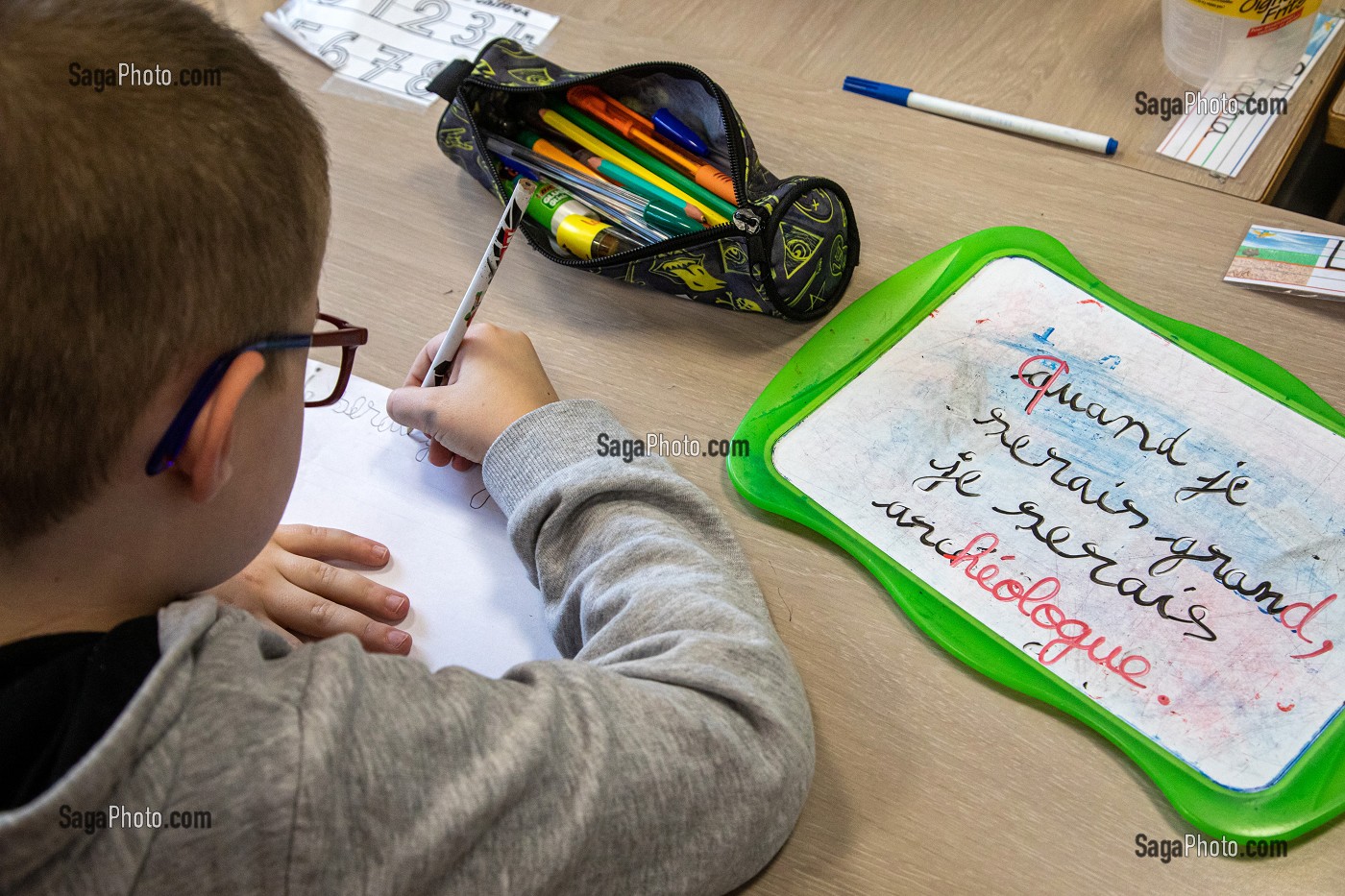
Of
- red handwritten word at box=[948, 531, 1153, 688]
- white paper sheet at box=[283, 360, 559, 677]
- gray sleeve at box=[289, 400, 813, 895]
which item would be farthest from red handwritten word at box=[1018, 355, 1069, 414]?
white paper sheet at box=[283, 360, 559, 677]

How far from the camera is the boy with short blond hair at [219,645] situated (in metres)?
0.43

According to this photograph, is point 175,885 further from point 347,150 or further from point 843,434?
point 347,150

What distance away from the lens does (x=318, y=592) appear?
715 millimetres

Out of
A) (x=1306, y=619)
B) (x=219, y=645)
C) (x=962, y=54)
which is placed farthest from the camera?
(x=962, y=54)

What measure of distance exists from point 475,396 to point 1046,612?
0.39 m

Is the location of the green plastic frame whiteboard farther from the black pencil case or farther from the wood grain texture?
the wood grain texture

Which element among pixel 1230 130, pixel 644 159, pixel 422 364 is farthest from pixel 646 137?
pixel 1230 130

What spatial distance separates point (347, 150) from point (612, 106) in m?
0.25

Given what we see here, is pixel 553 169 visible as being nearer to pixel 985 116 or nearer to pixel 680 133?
pixel 680 133

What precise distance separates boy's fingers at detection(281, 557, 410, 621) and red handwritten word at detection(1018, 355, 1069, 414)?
0.43 m

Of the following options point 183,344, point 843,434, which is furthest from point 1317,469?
point 183,344

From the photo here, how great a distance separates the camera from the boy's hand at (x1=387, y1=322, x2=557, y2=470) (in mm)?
755

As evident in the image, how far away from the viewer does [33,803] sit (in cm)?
41

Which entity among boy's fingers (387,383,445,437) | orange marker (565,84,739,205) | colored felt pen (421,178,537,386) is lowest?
boy's fingers (387,383,445,437)
